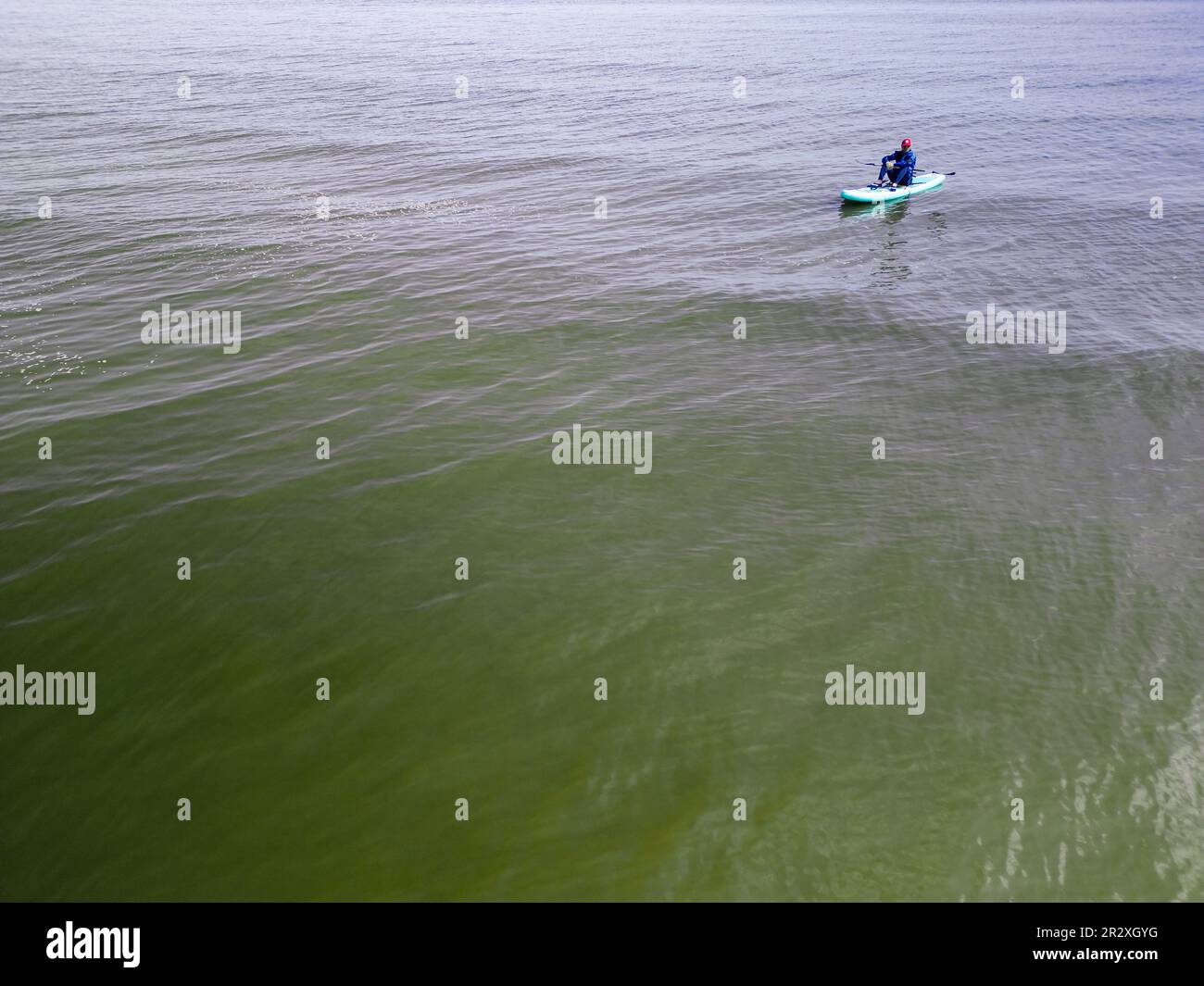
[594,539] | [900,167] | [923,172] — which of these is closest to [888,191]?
[900,167]

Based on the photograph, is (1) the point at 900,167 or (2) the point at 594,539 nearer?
(2) the point at 594,539

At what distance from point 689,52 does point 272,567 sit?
6391 cm

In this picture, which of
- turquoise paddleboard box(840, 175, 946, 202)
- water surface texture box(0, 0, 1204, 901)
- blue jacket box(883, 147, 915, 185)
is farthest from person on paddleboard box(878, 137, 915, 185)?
water surface texture box(0, 0, 1204, 901)

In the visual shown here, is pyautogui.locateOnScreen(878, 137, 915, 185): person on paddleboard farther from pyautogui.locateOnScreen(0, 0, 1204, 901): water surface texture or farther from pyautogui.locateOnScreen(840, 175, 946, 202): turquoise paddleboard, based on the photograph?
pyautogui.locateOnScreen(0, 0, 1204, 901): water surface texture

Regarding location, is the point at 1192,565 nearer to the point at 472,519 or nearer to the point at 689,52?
the point at 472,519

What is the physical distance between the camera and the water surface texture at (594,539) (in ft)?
30.6

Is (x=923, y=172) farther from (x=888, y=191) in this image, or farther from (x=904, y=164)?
(x=888, y=191)

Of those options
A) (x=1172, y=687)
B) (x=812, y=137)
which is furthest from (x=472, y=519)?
(x=812, y=137)

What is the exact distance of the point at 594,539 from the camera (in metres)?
13.9

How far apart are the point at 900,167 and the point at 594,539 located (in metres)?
23.5

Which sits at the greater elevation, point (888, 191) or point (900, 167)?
point (900, 167)

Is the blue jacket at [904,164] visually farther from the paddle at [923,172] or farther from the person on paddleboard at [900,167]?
the paddle at [923,172]

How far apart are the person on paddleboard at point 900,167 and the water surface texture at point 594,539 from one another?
52.4 inches

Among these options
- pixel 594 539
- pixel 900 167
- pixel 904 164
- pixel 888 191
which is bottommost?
pixel 594 539
